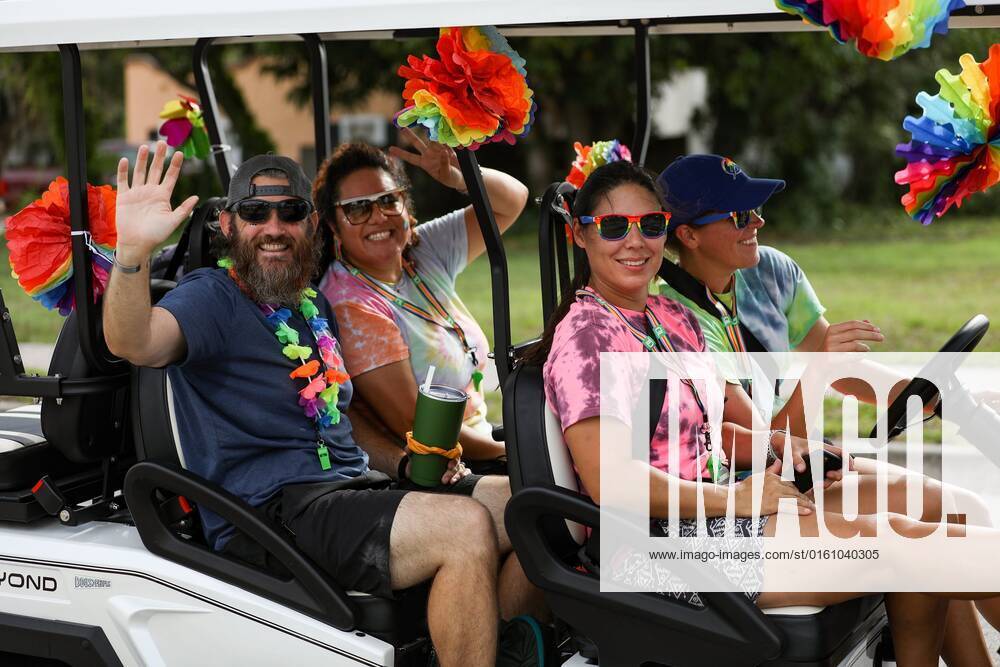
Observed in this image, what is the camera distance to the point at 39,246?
2545 mm

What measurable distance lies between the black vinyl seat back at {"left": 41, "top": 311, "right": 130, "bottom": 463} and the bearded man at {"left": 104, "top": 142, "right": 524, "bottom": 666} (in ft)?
0.74

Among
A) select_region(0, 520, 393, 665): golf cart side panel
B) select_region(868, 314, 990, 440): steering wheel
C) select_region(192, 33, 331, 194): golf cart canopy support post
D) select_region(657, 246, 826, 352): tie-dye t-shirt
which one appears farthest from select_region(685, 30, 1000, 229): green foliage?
select_region(0, 520, 393, 665): golf cart side panel

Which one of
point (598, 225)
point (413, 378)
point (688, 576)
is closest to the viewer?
point (688, 576)

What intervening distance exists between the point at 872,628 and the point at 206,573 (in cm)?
143

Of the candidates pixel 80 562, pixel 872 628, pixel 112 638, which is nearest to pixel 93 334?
pixel 80 562

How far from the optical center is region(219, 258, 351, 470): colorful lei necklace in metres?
2.62

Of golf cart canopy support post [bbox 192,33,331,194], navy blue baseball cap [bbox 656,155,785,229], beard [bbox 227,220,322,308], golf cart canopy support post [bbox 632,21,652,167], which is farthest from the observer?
golf cart canopy support post [bbox 192,33,331,194]

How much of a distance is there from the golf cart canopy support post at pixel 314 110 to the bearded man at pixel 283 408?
756 millimetres

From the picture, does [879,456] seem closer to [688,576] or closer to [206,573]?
[688,576]

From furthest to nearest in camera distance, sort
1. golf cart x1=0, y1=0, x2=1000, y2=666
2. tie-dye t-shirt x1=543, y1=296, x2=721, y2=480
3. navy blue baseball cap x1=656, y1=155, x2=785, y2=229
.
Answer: navy blue baseball cap x1=656, y1=155, x2=785, y2=229
tie-dye t-shirt x1=543, y1=296, x2=721, y2=480
golf cart x1=0, y1=0, x2=1000, y2=666

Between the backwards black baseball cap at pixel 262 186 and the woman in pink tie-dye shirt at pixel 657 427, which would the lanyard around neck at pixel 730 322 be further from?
the backwards black baseball cap at pixel 262 186

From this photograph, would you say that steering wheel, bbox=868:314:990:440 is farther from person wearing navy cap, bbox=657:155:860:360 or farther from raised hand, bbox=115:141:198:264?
raised hand, bbox=115:141:198:264

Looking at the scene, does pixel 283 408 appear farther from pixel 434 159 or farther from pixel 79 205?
pixel 434 159

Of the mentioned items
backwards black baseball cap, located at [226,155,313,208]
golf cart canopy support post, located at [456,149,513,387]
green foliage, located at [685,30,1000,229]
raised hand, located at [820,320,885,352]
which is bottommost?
raised hand, located at [820,320,885,352]
